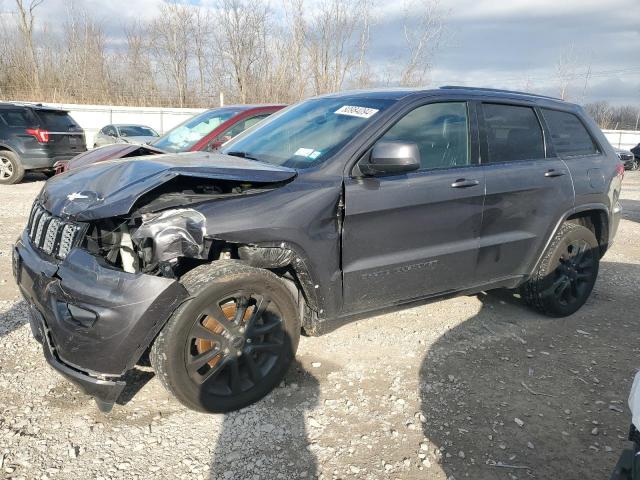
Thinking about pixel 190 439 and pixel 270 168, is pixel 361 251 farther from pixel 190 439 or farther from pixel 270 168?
pixel 190 439

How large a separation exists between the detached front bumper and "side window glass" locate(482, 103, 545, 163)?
8.34 ft

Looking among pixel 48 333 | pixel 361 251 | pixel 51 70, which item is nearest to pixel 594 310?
pixel 361 251

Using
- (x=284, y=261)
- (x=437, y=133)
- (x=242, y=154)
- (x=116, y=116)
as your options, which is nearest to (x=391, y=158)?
(x=437, y=133)

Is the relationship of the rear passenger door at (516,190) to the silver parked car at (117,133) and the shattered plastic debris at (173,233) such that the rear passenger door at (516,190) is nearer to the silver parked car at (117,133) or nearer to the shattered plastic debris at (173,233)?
the shattered plastic debris at (173,233)

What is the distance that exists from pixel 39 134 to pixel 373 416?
35.1ft

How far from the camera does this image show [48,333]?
8.53 ft

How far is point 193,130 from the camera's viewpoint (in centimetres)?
690

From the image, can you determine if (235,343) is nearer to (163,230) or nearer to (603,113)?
(163,230)

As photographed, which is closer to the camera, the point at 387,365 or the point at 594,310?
the point at 387,365

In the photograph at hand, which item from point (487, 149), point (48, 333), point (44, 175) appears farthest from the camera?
point (44, 175)

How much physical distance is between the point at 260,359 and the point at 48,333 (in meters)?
1.14

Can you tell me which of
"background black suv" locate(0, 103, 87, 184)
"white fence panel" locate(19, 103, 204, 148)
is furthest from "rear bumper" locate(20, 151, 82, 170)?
"white fence panel" locate(19, 103, 204, 148)

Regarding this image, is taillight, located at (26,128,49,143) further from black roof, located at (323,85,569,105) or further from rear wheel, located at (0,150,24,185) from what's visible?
black roof, located at (323,85,569,105)

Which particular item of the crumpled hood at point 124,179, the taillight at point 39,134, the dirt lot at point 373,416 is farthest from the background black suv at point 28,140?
the crumpled hood at point 124,179
